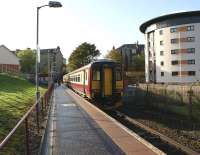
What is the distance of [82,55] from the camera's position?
116m

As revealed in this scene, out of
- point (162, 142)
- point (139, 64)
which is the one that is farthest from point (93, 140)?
point (139, 64)

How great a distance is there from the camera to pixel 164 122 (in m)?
20.9

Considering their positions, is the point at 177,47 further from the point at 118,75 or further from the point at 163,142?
the point at 163,142

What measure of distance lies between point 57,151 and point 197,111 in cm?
1537

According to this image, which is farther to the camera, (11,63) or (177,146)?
(11,63)

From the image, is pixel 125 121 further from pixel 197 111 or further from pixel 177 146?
pixel 177 146

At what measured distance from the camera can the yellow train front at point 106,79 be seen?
983 inches

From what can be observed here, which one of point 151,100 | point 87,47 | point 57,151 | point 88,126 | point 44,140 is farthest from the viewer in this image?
point 87,47

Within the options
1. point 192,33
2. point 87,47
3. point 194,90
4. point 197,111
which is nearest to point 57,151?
point 197,111

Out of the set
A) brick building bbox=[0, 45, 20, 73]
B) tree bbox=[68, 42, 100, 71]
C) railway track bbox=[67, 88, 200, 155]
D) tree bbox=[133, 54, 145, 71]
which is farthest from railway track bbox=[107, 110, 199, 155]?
tree bbox=[68, 42, 100, 71]

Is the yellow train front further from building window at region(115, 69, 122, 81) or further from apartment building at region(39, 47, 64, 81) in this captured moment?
apartment building at region(39, 47, 64, 81)

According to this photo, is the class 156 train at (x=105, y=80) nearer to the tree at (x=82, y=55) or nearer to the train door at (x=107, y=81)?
the train door at (x=107, y=81)

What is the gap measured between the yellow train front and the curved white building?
46.3 metres

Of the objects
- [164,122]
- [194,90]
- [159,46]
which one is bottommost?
[164,122]
